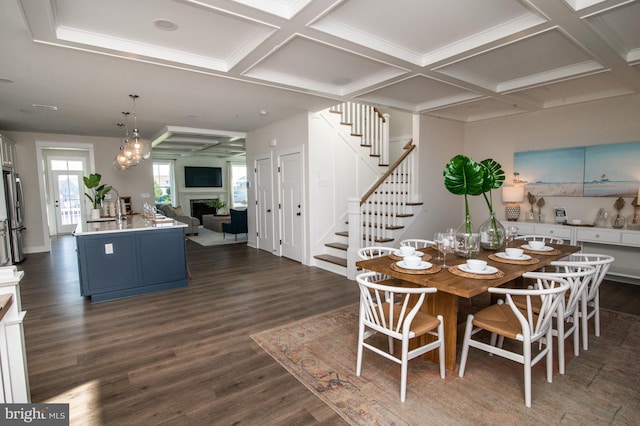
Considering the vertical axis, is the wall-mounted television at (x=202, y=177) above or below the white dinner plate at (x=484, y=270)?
above

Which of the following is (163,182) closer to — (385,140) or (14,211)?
(14,211)

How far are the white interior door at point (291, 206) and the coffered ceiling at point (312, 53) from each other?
1244 millimetres

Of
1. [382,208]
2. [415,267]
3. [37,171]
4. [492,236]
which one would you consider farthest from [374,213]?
[37,171]

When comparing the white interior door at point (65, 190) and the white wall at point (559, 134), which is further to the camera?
the white interior door at point (65, 190)

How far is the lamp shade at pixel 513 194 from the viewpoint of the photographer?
549 centimetres

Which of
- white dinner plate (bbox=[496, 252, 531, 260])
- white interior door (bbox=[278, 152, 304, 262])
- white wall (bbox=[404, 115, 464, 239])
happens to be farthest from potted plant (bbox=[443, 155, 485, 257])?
white interior door (bbox=[278, 152, 304, 262])

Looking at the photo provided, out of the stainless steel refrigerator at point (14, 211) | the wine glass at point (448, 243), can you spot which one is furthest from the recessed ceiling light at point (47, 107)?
the wine glass at point (448, 243)

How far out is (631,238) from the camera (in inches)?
170

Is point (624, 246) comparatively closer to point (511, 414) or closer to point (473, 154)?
point (473, 154)

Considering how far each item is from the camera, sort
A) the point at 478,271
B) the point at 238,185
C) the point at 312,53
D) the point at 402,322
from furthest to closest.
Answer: the point at 238,185
the point at 312,53
the point at 478,271
the point at 402,322

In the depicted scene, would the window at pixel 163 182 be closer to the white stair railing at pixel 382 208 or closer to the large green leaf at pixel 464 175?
the white stair railing at pixel 382 208

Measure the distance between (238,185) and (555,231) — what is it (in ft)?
38.4

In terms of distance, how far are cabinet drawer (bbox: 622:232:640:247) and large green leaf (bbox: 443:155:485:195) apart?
9.68ft

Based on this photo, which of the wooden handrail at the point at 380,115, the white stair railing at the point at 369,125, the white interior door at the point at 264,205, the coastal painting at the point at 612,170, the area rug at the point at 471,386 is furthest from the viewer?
the white interior door at the point at 264,205
